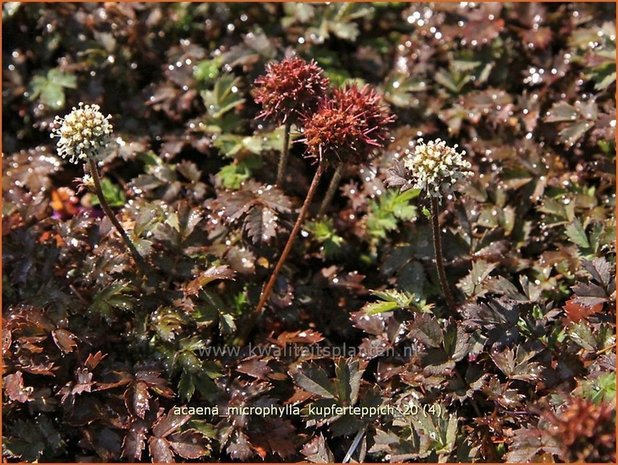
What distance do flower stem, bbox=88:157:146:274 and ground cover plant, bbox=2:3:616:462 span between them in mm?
18

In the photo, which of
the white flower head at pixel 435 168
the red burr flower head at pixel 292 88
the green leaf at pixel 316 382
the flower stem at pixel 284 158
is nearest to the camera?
the white flower head at pixel 435 168

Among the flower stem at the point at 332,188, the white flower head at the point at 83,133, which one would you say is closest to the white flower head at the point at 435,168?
the flower stem at the point at 332,188

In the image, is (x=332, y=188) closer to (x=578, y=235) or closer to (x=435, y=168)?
(x=435, y=168)

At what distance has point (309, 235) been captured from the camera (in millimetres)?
4203

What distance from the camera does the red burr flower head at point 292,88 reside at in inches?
137

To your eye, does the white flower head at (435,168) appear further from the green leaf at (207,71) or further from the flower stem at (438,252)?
the green leaf at (207,71)

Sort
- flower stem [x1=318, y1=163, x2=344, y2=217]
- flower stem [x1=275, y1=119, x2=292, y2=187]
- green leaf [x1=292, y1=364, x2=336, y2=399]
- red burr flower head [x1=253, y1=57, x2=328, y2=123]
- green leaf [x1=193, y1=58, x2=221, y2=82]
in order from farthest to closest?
1. green leaf [x1=193, y1=58, x2=221, y2=82]
2. flower stem [x1=275, y1=119, x2=292, y2=187]
3. flower stem [x1=318, y1=163, x2=344, y2=217]
4. red burr flower head [x1=253, y1=57, x2=328, y2=123]
5. green leaf [x1=292, y1=364, x2=336, y2=399]

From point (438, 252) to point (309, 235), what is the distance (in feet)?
3.14

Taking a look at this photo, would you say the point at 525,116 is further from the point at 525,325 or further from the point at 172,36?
the point at 172,36

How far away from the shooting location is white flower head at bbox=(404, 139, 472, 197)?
3.12 m

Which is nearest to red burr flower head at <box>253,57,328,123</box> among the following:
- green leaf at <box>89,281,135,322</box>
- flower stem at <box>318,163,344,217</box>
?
flower stem at <box>318,163,344,217</box>

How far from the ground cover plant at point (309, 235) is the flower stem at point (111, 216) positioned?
2cm

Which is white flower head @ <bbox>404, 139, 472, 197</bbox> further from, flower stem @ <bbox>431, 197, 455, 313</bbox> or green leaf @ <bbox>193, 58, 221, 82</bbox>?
green leaf @ <bbox>193, 58, 221, 82</bbox>

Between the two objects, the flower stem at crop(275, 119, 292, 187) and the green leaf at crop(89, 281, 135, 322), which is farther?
the flower stem at crop(275, 119, 292, 187)
